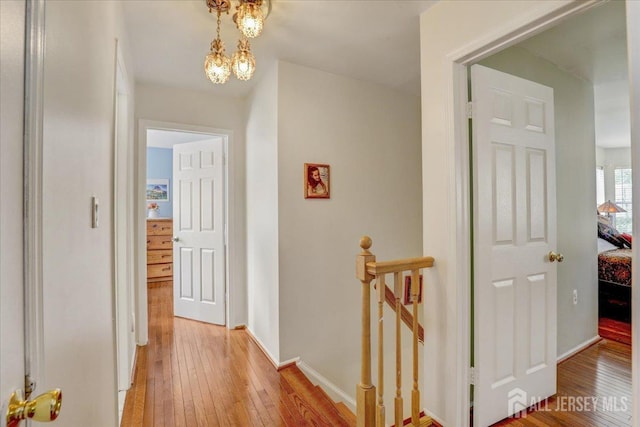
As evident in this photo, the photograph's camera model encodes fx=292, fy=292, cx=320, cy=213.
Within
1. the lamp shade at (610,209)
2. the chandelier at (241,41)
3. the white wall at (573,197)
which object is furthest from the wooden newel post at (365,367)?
the lamp shade at (610,209)

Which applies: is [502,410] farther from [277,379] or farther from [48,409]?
[48,409]

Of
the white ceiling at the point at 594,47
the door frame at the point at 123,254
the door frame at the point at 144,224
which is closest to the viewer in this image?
the white ceiling at the point at 594,47

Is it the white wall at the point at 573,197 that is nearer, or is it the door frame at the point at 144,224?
the white wall at the point at 573,197

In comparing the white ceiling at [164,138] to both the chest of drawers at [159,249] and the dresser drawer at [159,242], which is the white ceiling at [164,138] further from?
the dresser drawer at [159,242]

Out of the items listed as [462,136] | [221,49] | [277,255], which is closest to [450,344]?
[462,136]

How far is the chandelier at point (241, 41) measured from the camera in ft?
5.03

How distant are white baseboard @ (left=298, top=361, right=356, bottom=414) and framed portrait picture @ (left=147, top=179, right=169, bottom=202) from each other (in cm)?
462

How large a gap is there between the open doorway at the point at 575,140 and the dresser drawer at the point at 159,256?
17.8 ft

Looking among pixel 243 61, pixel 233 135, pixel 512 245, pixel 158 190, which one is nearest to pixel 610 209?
pixel 512 245

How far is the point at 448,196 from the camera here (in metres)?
1.69

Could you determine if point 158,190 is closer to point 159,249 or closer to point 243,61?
point 159,249

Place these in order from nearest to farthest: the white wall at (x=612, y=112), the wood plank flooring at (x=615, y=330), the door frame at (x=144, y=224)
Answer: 1. the wood plank flooring at (x=615, y=330)
2. the door frame at (x=144, y=224)
3. the white wall at (x=612, y=112)

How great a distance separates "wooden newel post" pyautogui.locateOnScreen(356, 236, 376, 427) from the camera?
1.53 meters

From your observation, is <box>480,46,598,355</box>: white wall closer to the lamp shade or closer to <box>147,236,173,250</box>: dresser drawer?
the lamp shade
